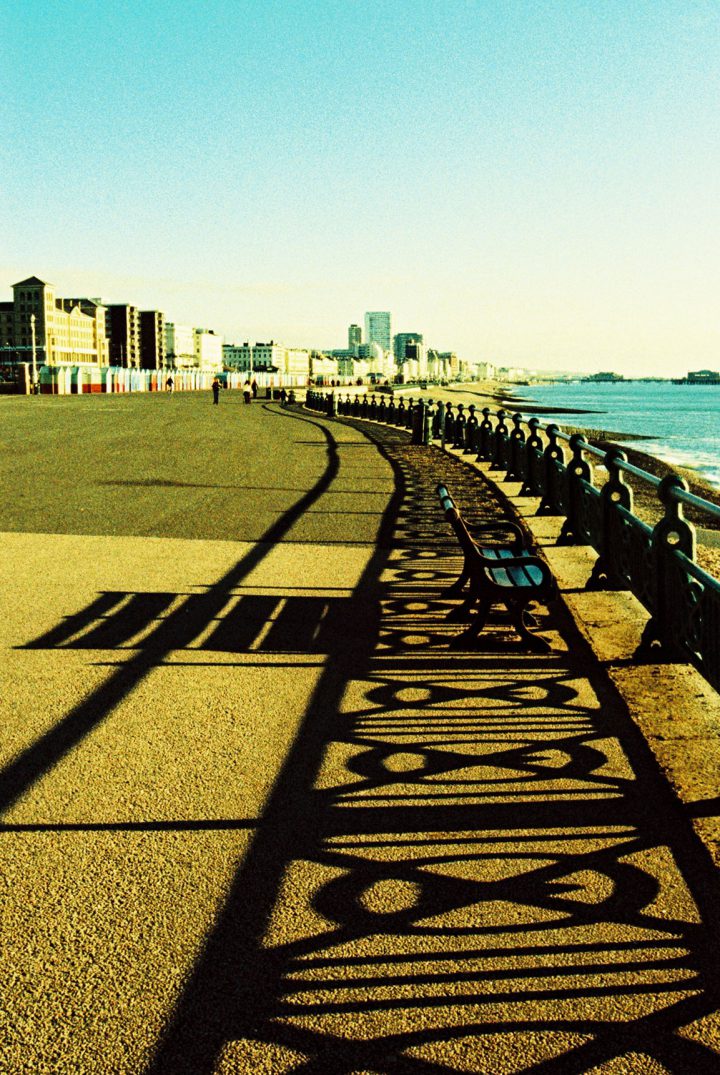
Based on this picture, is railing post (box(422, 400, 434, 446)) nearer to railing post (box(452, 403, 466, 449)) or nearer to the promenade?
railing post (box(452, 403, 466, 449))

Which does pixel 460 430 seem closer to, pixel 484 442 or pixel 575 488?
pixel 484 442

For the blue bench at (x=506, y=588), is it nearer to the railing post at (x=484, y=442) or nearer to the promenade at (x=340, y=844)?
the promenade at (x=340, y=844)

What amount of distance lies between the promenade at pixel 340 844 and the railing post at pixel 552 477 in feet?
14.2

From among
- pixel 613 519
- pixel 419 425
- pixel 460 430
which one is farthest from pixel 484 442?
pixel 613 519

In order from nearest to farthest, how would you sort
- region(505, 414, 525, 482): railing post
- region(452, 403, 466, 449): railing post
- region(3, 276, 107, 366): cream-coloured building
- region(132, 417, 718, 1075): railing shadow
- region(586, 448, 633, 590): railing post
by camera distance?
1. region(132, 417, 718, 1075): railing shadow
2. region(586, 448, 633, 590): railing post
3. region(505, 414, 525, 482): railing post
4. region(452, 403, 466, 449): railing post
5. region(3, 276, 107, 366): cream-coloured building

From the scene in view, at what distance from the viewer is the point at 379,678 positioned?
582cm

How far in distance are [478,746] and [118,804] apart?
1596mm

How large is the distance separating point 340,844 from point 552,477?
30.3 ft

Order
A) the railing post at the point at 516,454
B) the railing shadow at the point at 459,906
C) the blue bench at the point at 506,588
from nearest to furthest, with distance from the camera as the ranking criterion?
1. the railing shadow at the point at 459,906
2. the blue bench at the point at 506,588
3. the railing post at the point at 516,454

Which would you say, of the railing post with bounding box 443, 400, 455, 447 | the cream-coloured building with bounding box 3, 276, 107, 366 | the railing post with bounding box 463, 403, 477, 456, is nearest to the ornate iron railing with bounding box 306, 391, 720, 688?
the railing post with bounding box 463, 403, 477, 456

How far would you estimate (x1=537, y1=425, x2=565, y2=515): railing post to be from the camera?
12.1 meters

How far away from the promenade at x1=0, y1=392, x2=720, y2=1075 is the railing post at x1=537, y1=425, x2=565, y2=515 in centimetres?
432

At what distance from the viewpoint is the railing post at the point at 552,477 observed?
12.1 metres

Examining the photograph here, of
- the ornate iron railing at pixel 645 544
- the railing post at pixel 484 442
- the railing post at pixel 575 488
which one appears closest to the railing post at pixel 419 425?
the railing post at pixel 484 442
